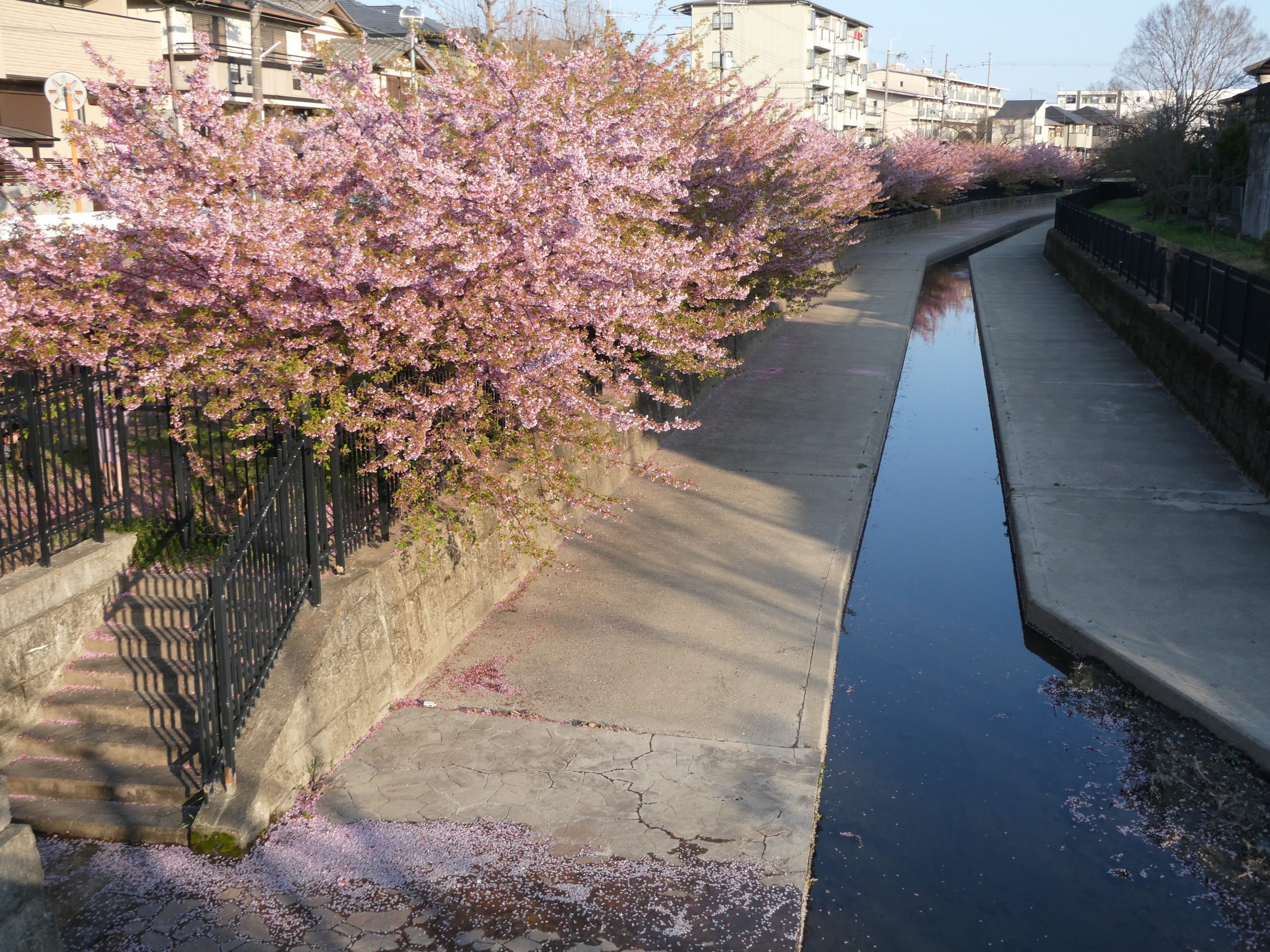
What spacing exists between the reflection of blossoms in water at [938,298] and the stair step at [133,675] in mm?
20524

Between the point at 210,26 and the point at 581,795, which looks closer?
the point at 581,795

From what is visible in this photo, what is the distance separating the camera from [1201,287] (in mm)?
17219

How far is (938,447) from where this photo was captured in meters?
16.0

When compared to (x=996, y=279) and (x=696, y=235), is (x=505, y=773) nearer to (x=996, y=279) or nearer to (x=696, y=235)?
(x=696, y=235)

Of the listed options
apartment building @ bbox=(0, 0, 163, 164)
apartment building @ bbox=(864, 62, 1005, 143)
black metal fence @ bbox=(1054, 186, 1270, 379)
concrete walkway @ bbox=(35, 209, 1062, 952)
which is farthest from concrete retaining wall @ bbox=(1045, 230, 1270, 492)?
apartment building @ bbox=(864, 62, 1005, 143)

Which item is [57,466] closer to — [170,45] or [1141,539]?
[1141,539]

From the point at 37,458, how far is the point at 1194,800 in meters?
7.02

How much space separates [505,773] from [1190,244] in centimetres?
3224

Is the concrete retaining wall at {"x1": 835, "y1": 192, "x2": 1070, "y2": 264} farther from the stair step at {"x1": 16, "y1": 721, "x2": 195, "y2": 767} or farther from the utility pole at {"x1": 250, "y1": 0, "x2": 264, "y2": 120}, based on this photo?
the stair step at {"x1": 16, "y1": 721, "x2": 195, "y2": 767}

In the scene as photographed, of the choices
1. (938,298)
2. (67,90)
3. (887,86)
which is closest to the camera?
(67,90)

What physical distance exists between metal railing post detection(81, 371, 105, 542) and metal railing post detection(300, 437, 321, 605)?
132cm

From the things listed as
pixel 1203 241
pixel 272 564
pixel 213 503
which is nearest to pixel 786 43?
pixel 1203 241

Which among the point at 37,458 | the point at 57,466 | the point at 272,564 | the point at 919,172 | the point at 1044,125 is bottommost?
the point at 272,564

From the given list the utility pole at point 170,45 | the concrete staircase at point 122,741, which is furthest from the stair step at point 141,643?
the utility pole at point 170,45
